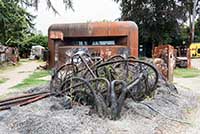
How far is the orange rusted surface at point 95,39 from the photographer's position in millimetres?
21078

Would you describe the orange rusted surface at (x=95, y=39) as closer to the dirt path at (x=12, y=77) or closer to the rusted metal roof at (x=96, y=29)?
the rusted metal roof at (x=96, y=29)

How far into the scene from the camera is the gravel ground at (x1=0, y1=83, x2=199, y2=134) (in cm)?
552

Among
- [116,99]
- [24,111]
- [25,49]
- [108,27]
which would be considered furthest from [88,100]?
[25,49]

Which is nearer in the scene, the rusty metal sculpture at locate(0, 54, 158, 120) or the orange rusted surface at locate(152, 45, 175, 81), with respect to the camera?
the rusty metal sculpture at locate(0, 54, 158, 120)

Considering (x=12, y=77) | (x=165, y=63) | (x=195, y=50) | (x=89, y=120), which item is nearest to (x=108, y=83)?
(x=89, y=120)

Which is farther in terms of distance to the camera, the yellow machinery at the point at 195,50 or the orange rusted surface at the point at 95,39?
the yellow machinery at the point at 195,50

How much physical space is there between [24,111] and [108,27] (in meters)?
15.4

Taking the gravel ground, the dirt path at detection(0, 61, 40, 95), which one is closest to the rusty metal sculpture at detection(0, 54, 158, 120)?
the gravel ground

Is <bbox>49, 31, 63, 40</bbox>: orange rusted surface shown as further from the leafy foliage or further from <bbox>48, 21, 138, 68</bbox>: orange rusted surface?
the leafy foliage

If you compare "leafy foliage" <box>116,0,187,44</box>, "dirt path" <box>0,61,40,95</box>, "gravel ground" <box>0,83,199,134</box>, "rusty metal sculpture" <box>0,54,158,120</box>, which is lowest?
"dirt path" <box>0,61,40,95</box>

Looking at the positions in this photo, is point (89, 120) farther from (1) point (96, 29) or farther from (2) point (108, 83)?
(1) point (96, 29)

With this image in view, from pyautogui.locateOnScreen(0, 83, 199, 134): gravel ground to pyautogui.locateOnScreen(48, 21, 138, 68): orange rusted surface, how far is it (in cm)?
1356

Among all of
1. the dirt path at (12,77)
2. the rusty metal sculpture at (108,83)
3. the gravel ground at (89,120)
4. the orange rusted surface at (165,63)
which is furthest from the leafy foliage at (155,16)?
the gravel ground at (89,120)

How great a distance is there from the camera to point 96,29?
21672mm
